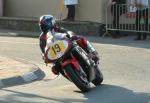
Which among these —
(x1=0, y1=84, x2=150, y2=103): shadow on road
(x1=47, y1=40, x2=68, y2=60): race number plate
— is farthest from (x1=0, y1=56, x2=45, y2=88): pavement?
(x1=47, y1=40, x2=68, y2=60): race number plate

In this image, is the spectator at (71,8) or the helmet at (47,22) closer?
the helmet at (47,22)

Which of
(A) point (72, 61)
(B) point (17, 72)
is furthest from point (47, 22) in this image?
(B) point (17, 72)

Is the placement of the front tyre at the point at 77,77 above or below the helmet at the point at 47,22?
below

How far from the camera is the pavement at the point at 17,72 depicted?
1111 cm

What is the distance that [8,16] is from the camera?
22.8 m

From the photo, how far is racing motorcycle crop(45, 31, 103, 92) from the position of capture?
9.99 metres

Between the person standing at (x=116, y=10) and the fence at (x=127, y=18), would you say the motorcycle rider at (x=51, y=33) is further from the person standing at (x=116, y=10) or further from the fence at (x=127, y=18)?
the person standing at (x=116, y=10)

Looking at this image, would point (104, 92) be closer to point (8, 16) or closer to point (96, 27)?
point (96, 27)

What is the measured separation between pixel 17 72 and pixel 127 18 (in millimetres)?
8600

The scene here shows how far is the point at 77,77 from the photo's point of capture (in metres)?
9.99

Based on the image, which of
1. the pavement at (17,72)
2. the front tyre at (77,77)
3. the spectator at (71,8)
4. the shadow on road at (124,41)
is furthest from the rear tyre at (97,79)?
the spectator at (71,8)

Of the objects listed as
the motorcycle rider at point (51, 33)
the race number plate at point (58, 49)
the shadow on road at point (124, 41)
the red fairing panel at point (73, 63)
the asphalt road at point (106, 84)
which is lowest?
the shadow on road at point (124, 41)

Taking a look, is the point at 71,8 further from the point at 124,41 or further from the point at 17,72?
the point at 17,72

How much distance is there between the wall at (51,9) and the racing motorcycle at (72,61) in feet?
31.3
